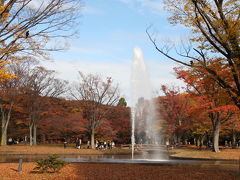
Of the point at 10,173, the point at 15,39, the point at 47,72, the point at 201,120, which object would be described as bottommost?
the point at 10,173

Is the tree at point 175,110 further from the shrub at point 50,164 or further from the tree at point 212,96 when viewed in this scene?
the shrub at point 50,164

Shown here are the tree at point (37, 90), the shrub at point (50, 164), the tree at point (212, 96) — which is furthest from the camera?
the tree at point (37, 90)

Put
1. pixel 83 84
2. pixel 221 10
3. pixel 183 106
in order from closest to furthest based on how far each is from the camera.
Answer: pixel 221 10 < pixel 83 84 < pixel 183 106

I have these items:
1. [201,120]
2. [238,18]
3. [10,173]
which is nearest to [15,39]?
[10,173]

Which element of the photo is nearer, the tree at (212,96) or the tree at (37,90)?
the tree at (212,96)

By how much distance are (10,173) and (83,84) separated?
22.7m

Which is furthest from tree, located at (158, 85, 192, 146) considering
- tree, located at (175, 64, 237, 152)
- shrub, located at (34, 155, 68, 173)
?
shrub, located at (34, 155, 68, 173)

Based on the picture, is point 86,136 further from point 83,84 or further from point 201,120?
point 201,120

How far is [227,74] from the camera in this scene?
40.5 ft

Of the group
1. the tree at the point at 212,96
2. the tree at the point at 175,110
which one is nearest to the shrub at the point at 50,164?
the tree at the point at 212,96

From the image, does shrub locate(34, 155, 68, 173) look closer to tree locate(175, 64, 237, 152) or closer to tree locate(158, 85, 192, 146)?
tree locate(175, 64, 237, 152)

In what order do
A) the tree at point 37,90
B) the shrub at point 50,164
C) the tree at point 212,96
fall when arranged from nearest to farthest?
the shrub at point 50,164 < the tree at point 212,96 < the tree at point 37,90

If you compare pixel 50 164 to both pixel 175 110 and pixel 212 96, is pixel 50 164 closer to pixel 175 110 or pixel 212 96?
pixel 212 96

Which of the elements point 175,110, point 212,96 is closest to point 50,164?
point 212,96
